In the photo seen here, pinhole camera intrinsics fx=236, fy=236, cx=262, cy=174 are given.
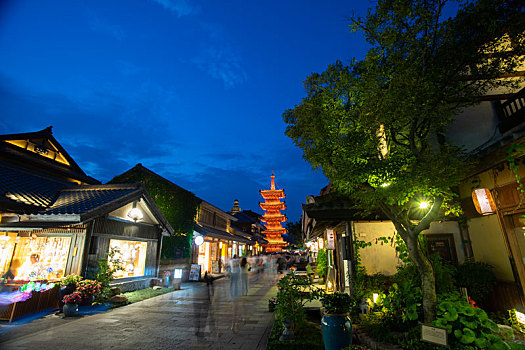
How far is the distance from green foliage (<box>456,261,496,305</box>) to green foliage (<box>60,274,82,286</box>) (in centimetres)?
1364

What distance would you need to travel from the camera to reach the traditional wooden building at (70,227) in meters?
9.73

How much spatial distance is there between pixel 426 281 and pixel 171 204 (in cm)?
1767

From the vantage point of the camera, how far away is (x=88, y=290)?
9.26 meters

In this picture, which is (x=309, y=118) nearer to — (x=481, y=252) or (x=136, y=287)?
(x=481, y=252)

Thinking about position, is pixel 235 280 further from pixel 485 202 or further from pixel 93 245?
pixel 485 202

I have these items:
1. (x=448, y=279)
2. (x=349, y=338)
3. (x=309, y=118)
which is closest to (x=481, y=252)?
(x=448, y=279)

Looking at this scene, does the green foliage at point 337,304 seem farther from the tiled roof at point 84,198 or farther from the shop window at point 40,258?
the shop window at point 40,258

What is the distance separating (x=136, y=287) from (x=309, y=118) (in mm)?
13488

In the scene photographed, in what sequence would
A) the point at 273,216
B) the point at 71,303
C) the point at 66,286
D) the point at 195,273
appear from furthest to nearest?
the point at 273,216, the point at 195,273, the point at 66,286, the point at 71,303

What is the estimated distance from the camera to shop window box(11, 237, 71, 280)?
10.1 metres

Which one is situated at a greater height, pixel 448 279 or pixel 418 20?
pixel 418 20

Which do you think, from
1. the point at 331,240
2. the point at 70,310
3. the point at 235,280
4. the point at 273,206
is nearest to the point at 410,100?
the point at 331,240

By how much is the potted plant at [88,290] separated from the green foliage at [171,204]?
7.76m

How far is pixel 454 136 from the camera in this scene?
946cm
